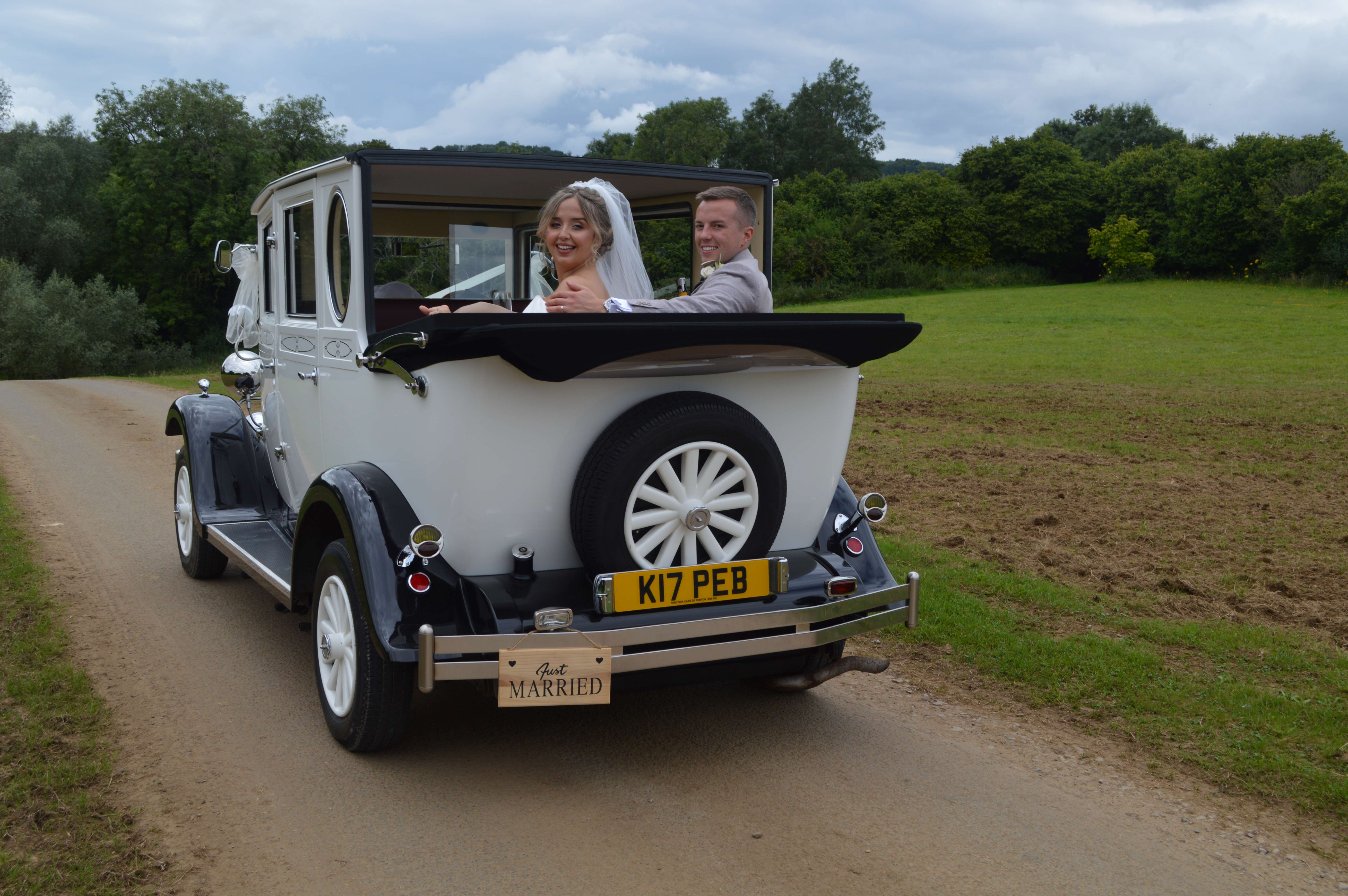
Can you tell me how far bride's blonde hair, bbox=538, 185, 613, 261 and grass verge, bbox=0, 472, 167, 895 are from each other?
254 cm

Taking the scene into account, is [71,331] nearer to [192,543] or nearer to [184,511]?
[184,511]

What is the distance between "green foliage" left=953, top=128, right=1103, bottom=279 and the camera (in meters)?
60.5

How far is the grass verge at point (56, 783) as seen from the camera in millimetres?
3012

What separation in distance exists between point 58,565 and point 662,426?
16.6ft

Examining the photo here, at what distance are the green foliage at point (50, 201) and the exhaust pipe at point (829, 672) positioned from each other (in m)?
49.2

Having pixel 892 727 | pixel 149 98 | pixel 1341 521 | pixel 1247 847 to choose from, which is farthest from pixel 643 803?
pixel 149 98

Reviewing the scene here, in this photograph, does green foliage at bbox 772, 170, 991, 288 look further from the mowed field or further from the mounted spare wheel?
the mounted spare wheel

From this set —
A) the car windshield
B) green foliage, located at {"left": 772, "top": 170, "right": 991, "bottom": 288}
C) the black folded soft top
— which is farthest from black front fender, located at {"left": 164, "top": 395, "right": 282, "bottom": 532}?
green foliage, located at {"left": 772, "top": 170, "right": 991, "bottom": 288}

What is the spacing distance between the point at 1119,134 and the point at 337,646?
93257 mm

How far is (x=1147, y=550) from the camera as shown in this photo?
712 centimetres

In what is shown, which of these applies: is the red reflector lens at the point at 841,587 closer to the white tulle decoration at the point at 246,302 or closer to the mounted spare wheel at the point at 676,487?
the mounted spare wheel at the point at 676,487

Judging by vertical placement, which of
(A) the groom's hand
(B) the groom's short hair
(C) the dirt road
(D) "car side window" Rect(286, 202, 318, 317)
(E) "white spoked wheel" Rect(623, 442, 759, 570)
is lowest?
(C) the dirt road

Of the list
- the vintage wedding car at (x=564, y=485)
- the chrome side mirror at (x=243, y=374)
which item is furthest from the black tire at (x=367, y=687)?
the chrome side mirror at (x=243, y=374)

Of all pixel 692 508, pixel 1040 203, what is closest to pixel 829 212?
pixel 1040 203
